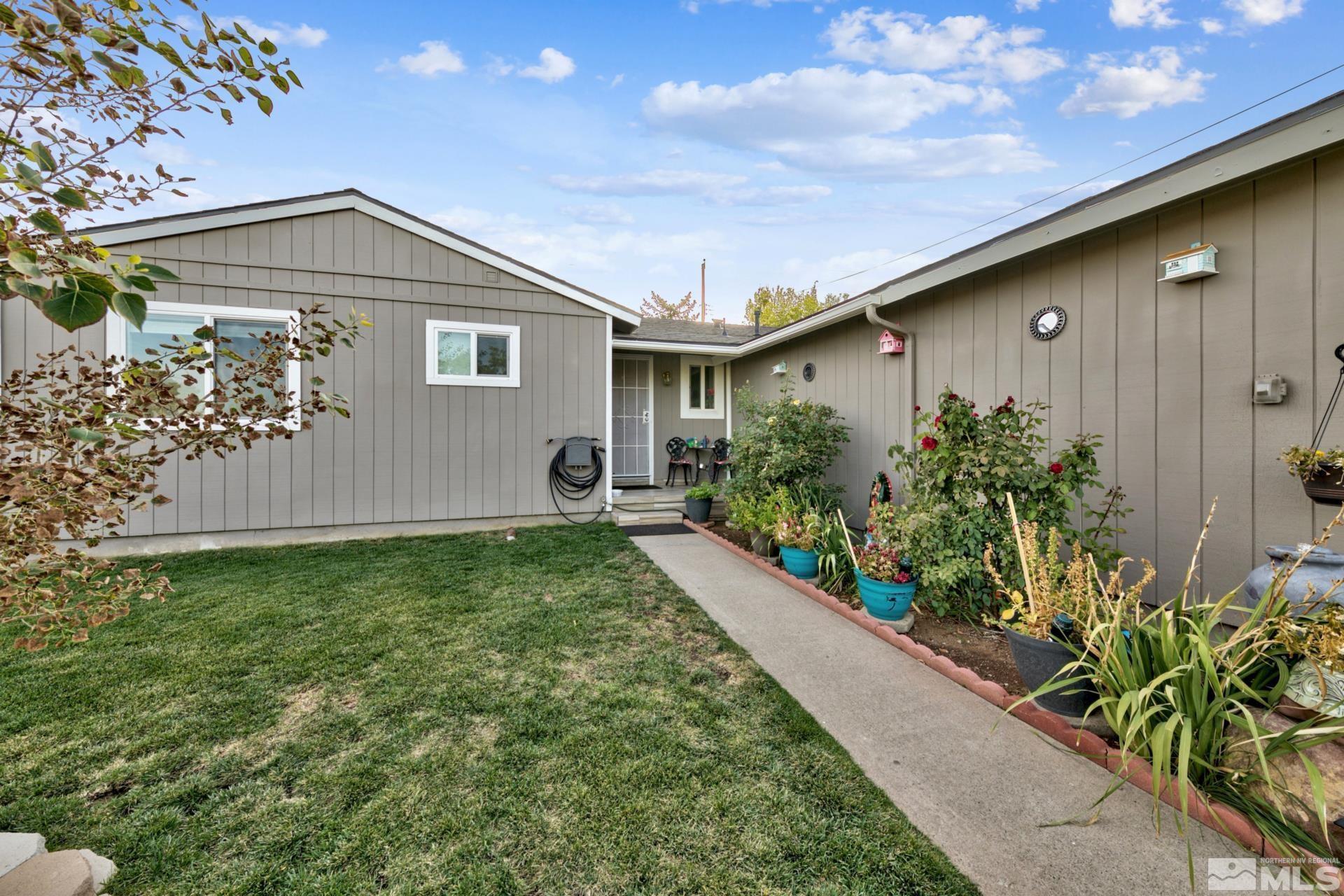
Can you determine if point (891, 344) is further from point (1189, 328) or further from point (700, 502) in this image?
point (700, 502)

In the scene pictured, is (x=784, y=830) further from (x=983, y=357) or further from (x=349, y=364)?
(x=349, y=364)

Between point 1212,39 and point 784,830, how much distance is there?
6.48m

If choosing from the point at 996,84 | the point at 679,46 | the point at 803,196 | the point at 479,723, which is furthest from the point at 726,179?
the point at 479,723

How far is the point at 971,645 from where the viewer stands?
2.99 m

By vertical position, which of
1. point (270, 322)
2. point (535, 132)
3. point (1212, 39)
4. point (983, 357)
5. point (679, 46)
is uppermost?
point (679, 46)

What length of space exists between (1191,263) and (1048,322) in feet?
2.91

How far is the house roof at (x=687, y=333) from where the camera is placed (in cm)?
779

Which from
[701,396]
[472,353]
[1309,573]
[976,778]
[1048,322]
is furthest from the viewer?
[701,396]

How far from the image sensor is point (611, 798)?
176 centimetres

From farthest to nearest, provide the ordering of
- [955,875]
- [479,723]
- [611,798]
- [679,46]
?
1. [679,46]
2. [479,723]
3. [611,798]
4. [955,875]

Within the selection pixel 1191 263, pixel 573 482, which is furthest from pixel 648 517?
pixel 1191 263

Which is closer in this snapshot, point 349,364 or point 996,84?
point 349,364

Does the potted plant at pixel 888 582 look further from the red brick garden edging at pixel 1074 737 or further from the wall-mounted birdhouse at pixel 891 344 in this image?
the wall-mounted birdhouse at pixel 891 344

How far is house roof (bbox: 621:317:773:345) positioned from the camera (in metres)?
7.79
